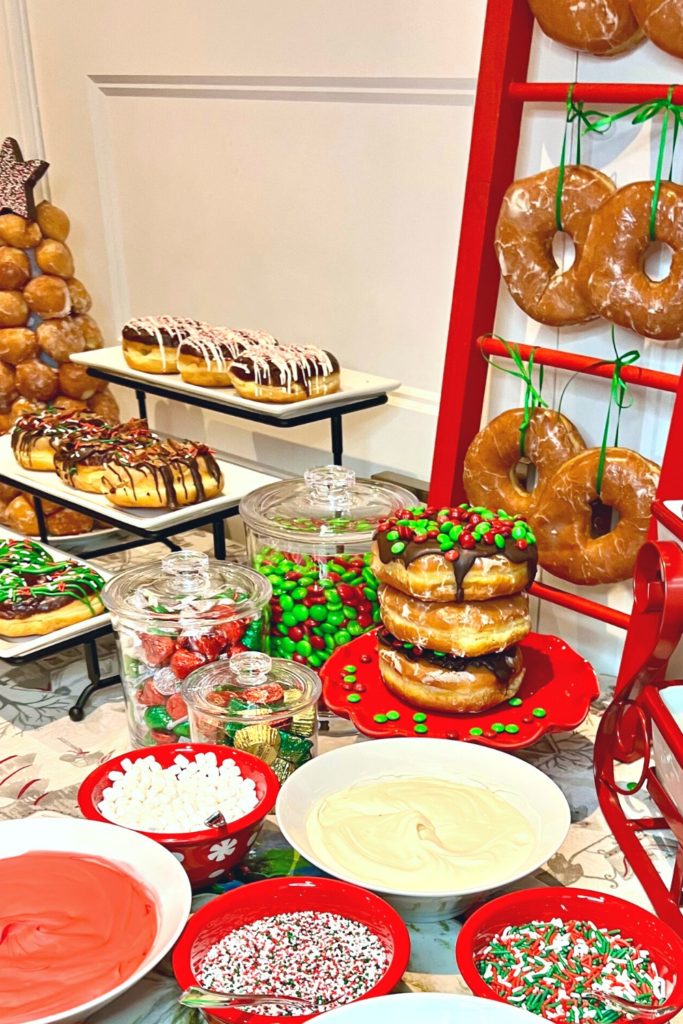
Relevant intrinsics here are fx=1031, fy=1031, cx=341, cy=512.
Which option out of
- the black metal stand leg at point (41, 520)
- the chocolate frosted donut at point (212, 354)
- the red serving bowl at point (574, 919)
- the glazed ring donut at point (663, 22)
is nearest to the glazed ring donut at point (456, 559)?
the red serving bowl at point (574, 919)

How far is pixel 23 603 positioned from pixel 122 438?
44 centimetres

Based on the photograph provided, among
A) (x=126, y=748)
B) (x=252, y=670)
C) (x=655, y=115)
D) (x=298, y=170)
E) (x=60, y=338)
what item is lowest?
(x=126, y=748)

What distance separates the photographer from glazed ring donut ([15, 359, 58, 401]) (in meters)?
2.05

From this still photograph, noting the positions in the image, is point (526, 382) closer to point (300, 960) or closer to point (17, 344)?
point (300, 960)

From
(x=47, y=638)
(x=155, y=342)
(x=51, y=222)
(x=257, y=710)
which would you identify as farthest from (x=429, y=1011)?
(x=51, y=222)

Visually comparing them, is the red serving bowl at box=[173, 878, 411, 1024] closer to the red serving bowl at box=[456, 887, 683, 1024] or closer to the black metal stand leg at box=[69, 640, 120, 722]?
the red serving bowl at box=[456, 887, 683, 1024]

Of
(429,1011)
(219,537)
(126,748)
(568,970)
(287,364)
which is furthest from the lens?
(287,364)

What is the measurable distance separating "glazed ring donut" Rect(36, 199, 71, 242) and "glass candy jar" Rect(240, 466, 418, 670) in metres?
0.88

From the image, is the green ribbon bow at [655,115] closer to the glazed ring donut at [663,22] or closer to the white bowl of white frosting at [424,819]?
the glazed ring donut at [663,22]

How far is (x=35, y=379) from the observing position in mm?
2057

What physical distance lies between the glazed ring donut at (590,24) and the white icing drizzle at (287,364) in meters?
0.66

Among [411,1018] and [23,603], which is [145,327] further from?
[411,1018]

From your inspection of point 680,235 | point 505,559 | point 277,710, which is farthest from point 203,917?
point 680,235

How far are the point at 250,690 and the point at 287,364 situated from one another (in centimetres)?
77
